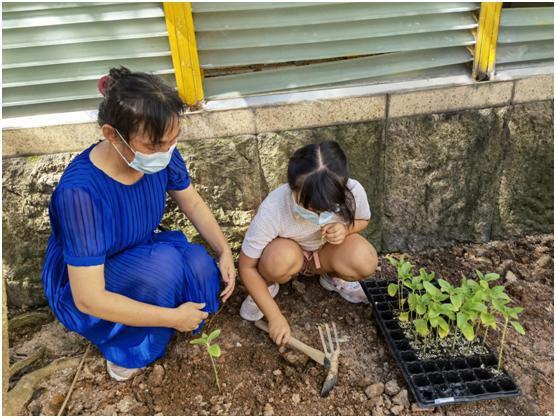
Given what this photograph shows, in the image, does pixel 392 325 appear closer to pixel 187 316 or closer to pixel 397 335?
pixel 397 335

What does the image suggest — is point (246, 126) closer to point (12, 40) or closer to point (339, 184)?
point (339, 184)

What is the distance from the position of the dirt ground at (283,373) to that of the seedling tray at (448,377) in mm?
58

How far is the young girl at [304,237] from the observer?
192cm

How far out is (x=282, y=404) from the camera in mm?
2006

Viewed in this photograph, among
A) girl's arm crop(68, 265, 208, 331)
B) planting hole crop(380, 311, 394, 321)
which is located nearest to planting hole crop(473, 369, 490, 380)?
planting hole crop(380, 311, 394, 321)

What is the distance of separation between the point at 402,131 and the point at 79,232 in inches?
65.9

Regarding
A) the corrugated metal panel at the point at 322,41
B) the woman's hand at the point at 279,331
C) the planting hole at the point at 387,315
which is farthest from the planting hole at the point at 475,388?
the corrugated metal panel at the point at 322,41

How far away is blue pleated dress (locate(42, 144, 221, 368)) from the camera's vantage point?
1745 mm

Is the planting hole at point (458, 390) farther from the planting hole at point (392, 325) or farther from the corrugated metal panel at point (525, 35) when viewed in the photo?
the corrugated metal panel at point (525, 35)

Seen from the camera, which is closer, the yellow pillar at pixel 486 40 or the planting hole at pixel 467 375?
the planting hole at pixel 467 375

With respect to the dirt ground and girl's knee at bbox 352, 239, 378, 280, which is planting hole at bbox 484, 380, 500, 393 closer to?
the dirt ground

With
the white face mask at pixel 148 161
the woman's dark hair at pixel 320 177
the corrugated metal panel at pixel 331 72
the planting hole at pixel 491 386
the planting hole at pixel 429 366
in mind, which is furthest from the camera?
the corrugated metal panel at pixel 331 72

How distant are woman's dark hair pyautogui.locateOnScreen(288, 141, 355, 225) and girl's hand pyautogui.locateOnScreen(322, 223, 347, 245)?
8.1 inches

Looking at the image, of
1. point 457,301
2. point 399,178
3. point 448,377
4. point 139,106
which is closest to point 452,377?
point 448,377
